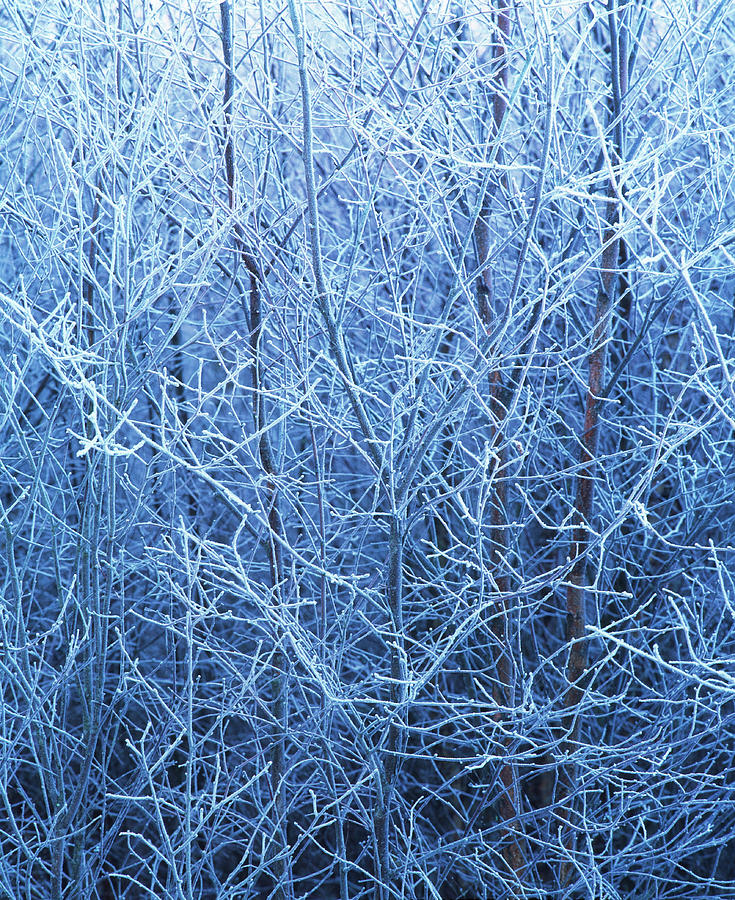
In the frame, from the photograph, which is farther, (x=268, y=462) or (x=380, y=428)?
(x=380, y=428)

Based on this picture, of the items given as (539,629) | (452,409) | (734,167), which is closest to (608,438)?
(539,629)

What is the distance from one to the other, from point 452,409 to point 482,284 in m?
1.09

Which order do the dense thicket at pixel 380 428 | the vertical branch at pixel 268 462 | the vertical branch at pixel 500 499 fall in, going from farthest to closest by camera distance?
the vertical branch at pixel 500 499 < the vertical branch at pixel 268 462 < the dense thicket at pixel 380 428

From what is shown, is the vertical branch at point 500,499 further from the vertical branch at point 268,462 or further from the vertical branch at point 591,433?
the vertical branch at point 268,462

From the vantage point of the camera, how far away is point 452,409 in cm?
246

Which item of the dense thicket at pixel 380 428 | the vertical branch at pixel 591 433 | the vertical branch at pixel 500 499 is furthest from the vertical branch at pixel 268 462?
the vertical branch at pixel 591 433

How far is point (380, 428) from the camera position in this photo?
127 inches

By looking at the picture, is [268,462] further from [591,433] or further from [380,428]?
[591,433]

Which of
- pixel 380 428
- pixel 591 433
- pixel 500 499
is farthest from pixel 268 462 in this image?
pixel 591 433

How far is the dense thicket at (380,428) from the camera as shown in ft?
8.17

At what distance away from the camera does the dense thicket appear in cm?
249

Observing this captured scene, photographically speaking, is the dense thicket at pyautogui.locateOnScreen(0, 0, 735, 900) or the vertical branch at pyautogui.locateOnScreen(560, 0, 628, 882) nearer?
the dense thicket at pyautogui.locateOnScreen(0, 0, 735, 900)

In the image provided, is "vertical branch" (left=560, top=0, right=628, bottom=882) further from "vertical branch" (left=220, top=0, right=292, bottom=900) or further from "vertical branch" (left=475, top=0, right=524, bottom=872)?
"vertical branch" (left=220, top=0, right=292, bottom=900)

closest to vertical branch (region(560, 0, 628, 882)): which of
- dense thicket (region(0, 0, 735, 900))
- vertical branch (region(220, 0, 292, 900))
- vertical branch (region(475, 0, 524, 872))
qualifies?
dense thicket (region(0, 0, 735, 900))
